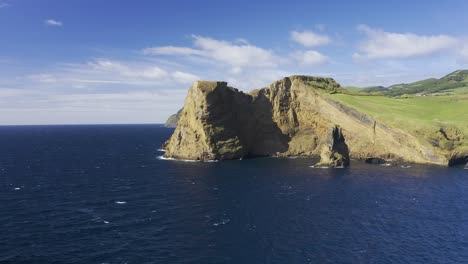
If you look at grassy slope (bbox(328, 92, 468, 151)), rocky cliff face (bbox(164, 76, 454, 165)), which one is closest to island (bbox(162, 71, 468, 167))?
rocky cliff face (bbox(164, 76, 454, 165))

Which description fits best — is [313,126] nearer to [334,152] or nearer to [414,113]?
[334,152]

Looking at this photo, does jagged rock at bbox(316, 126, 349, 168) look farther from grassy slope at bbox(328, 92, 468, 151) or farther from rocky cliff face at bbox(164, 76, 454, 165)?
grassy slope at bbox(328, 92, 468, 151)

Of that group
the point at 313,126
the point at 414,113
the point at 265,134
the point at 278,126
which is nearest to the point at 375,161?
the point at 313,126

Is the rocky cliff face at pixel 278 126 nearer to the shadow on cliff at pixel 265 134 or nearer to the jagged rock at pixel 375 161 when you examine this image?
the shadow on cliff at pixel 265 134

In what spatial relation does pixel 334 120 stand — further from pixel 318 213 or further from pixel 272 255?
pixel 272 255

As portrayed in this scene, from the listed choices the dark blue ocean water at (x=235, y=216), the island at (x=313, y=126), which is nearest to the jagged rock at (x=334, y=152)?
the island at (x=313, y=126)

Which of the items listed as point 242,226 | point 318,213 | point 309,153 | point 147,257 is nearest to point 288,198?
point 318,213
